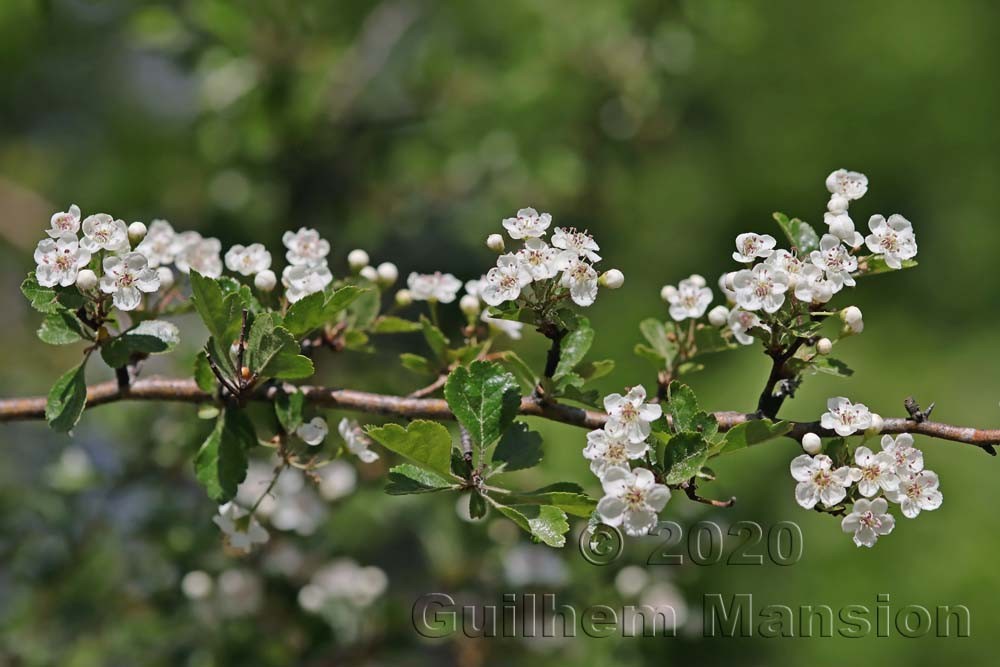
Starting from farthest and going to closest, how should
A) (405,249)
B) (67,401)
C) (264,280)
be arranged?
(405,249), (264,280), (67,401)

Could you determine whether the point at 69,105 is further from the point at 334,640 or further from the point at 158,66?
the point at 334,640

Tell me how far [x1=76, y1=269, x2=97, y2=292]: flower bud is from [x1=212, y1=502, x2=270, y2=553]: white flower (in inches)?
13.2

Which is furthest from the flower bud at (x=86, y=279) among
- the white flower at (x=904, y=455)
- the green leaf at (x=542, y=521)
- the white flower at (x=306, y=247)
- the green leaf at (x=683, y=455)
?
the white flower at (x=904, y=455)

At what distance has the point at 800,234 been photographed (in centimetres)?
101

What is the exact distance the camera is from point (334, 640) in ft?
5.87

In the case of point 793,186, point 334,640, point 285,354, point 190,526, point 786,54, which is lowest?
point 334,640

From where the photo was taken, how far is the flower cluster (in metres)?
0.89

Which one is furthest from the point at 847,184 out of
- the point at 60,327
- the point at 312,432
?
the point at 60,327

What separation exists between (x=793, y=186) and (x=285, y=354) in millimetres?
4541

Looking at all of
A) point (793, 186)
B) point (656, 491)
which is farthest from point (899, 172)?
point (656, 491)

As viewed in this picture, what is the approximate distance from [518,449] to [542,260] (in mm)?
206

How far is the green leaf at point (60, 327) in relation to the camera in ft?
3.27

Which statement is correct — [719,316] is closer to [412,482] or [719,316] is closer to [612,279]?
[612,279]

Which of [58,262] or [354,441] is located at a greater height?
[58,262]
